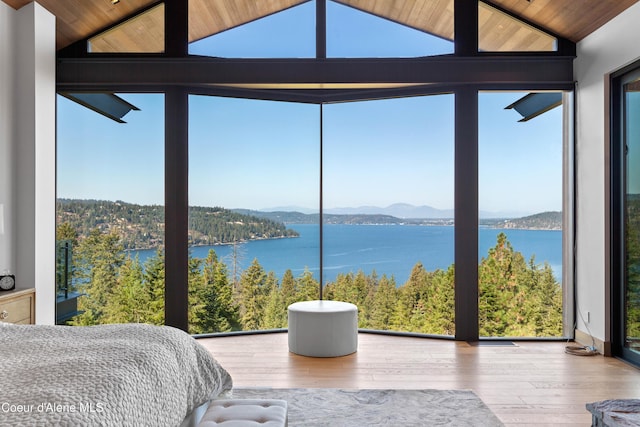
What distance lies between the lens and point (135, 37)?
4691mm

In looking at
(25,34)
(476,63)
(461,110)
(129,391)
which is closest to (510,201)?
(461,110)

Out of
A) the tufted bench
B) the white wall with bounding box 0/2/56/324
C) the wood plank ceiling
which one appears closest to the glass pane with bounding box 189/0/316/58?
the wood plank ceiling

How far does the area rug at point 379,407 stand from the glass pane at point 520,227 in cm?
178

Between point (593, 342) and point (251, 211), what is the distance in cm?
349

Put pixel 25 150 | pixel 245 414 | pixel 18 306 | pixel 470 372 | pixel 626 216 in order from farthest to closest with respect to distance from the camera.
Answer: pixel 626 216, pixel 25 150, pixel 470 372, pixel 18 306, pixel 245 414

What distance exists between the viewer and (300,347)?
4.22 m

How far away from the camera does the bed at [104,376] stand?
1469 mm

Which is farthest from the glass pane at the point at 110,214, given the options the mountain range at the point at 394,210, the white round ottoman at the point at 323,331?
the white round ottoman at the point at 323,331

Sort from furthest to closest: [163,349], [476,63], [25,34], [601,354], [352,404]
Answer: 1. [476,63]
2. [601,354]
3. [25,34]
4. [352,404]
5. [163,349]

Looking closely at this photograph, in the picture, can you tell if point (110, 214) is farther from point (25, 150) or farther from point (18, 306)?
point (18, 306)

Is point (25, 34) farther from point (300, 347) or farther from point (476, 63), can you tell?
point (476, 63)

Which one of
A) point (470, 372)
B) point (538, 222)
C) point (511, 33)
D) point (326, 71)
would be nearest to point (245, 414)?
point (470, 372)

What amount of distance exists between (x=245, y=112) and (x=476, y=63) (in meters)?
2.34

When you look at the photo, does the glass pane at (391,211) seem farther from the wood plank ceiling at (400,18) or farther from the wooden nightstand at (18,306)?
the wooden nightstand at (18,306)
